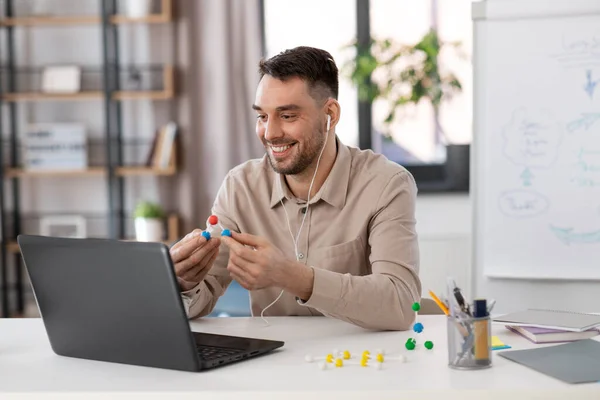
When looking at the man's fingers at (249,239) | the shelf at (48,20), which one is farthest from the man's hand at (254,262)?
the shelf at (48,20)

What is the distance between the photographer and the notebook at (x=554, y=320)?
1594 mm

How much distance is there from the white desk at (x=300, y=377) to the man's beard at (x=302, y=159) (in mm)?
506

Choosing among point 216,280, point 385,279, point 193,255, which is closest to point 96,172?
point 216,280

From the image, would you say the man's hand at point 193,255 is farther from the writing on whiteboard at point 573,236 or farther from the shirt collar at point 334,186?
the writing on whiteboard at point 573,236

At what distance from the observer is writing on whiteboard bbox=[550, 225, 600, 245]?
9.41 ft

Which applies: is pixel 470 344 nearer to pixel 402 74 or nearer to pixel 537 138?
pixel 537 138

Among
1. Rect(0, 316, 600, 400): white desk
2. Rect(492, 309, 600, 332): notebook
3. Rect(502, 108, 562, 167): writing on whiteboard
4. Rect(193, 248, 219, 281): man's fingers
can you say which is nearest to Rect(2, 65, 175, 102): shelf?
Rect(502, 108, 562, 167): writing on whiteboard

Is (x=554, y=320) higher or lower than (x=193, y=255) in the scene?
lower

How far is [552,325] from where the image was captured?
1.61 meters

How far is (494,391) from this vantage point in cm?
123

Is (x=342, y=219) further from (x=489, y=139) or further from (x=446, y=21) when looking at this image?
(x=446, y=21)

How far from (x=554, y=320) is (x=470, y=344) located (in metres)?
0.37

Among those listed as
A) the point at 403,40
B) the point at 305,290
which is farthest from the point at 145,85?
the point at 305,290

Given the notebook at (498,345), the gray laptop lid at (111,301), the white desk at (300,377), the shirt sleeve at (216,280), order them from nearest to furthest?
the white desk at (300,377), the gray laptop lid at (111,301), the notebook at (498,345), the shirt sleeve at (216,280)
